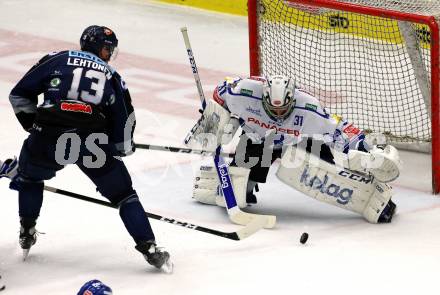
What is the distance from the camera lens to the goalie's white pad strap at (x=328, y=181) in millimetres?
6957

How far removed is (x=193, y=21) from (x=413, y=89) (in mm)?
3527

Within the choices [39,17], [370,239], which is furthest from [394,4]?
[39,17]

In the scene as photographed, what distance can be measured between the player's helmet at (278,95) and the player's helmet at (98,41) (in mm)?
1148

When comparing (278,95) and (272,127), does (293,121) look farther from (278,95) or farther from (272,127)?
(278,95)

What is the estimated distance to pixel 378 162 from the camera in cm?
682

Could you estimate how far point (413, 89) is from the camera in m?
8.86

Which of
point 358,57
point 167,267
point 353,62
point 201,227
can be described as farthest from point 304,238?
point 353,62

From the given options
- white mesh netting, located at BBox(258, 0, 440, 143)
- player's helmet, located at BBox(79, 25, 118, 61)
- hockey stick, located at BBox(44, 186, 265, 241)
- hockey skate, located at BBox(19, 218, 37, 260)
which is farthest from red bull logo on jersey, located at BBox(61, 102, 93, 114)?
white mesh netting, located at BBox(258, 0, 440, 143)

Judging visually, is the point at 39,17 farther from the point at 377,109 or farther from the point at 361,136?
the point at 361,136

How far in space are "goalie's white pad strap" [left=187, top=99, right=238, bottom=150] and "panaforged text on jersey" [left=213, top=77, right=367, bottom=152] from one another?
63mm

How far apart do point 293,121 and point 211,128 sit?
0.49 meters

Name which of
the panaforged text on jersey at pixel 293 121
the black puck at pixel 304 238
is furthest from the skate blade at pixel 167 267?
the panaforged text on jersey at pixel 293 121

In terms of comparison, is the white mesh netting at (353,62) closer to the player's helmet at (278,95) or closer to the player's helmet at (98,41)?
the player's helmet at (278,95)

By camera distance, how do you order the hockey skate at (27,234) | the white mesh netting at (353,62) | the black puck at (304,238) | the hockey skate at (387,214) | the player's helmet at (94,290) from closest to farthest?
the player's helmet at (94,290)
the hockey skate at (27,234)
the black puck at (304,238)
the hockey skate at (387,214)
the white mesh netting at (353,62)
